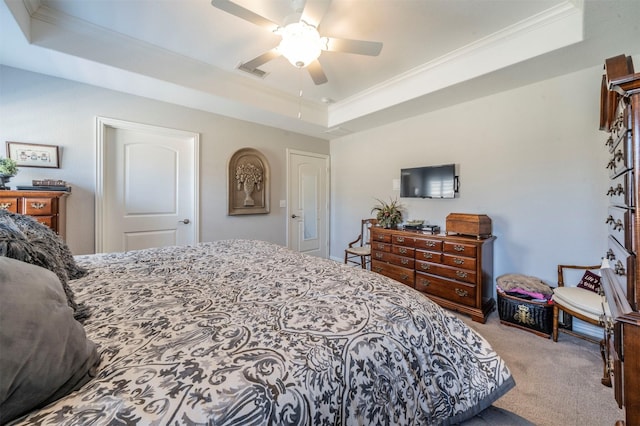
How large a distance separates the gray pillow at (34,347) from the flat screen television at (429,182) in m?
3.33

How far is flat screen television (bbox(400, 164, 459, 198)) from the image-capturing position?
10.0 feet

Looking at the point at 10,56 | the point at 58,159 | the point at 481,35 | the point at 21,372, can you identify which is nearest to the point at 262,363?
the point at 21,372

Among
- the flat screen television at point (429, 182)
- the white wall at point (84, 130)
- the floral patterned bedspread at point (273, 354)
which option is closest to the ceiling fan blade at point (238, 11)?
the floral patterned bedspread at point (273, 354)

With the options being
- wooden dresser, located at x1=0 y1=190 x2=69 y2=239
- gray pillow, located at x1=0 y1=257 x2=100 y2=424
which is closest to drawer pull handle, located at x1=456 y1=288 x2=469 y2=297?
gray pillow, located at x1=0 y1=257 x2=100 y2=424

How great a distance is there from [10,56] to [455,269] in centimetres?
458

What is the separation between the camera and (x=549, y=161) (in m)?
2.44

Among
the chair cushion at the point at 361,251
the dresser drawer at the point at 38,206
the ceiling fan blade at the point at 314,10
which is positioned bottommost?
the chair cushion at the point at 361,251

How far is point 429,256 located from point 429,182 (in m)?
1.01

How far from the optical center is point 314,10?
1.63m

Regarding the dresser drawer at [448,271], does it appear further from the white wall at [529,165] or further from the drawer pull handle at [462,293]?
the white wall at [529,165]

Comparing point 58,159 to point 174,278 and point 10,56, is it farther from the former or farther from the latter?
point 174,278

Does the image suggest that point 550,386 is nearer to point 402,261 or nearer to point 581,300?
point 581,300

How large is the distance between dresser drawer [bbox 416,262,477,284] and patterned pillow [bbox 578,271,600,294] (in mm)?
834

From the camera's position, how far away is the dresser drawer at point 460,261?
8.17 ft
